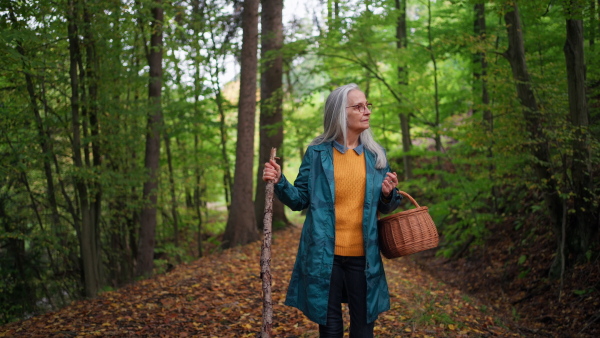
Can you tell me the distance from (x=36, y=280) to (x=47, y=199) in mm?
2157

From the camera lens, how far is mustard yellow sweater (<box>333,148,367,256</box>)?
298 centimetres

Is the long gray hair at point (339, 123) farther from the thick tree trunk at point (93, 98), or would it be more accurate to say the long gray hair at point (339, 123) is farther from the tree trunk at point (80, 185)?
the thick tree trunk at point (93, 98)

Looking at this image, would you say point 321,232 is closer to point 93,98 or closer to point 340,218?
point 340,218

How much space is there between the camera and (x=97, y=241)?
9086 millimetres

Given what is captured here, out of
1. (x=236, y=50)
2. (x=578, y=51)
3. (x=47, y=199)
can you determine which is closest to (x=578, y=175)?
(x=578, y=51)

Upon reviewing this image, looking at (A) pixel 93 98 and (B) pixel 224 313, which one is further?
(A) pixel 93 98

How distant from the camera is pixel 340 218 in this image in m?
2.99

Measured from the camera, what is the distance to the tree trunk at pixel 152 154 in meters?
9.55

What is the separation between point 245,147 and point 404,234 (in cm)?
795

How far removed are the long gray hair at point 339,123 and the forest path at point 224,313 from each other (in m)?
2.64

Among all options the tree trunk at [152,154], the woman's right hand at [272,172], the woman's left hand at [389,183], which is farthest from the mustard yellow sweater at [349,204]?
the tree trunk at [152,154]

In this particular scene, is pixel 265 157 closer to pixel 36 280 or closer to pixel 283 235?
pixel 283 235

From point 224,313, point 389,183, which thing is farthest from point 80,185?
point 389,183

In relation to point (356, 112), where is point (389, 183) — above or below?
below
